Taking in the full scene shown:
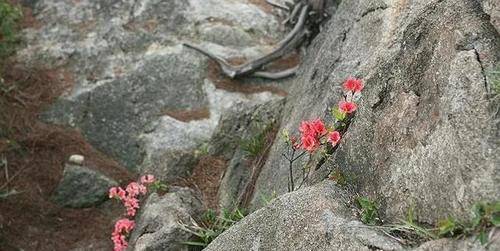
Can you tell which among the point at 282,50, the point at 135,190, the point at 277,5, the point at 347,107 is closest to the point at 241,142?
the point at 135,190

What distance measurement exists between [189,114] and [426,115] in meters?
5.14

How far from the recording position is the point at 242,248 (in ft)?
11.9

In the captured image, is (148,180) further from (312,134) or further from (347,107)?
(347,107)

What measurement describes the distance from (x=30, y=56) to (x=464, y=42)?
6920 millimetres

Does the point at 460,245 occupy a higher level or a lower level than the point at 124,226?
higher

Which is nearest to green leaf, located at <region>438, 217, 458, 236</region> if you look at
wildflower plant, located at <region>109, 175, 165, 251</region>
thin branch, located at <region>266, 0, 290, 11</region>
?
wildflower plant, located at <region>109, 175, 165, 251</region>

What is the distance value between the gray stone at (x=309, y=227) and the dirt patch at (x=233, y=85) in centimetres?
482

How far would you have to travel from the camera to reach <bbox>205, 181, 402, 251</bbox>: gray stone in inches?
118

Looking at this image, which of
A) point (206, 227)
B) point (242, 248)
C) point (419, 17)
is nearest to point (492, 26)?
point (419, 17)

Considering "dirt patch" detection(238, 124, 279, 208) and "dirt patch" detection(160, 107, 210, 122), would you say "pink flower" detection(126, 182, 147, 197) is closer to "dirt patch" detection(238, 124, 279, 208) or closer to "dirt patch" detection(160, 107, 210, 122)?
"dirt patch" detection(238, 124, 279, 208)

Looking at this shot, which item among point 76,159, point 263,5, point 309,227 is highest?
point 309,227

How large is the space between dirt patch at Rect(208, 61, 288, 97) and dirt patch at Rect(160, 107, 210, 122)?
0.52 m

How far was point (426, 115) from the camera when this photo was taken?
10.6 feet

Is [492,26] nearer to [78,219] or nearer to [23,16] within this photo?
[78,219]
